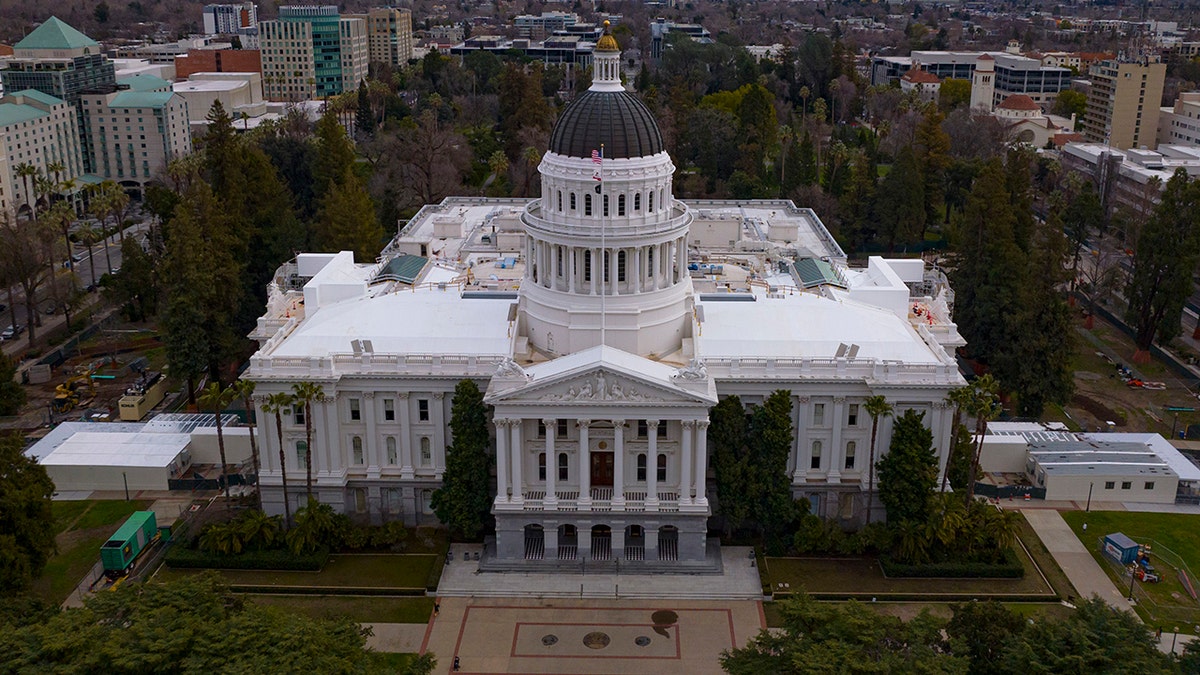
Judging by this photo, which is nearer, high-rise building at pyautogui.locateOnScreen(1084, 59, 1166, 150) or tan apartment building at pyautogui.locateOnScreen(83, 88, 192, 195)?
tan apartment building at pyautogui.locateOnScreen(83, 88, 192, 195)

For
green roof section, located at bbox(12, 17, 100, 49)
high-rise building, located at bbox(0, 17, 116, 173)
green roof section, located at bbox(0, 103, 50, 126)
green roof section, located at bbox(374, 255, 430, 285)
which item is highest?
green roof section, located at bbox(12, 17, 100, 49)

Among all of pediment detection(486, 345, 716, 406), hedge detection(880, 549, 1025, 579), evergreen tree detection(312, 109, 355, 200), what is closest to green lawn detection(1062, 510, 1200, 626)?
hedge detection(880, 549, 1025, 579)

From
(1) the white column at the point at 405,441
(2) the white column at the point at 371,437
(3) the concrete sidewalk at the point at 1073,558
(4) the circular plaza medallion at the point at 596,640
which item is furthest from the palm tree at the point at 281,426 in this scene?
(3) the concrete sidewalk at the point at 1073,558

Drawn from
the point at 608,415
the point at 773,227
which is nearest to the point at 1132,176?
the point at 773,227

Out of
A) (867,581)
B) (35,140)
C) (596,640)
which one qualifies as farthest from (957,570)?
(35,140)

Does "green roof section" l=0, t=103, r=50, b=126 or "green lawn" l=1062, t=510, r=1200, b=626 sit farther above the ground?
"green roof section" l=0, t=103, r=50, b=126

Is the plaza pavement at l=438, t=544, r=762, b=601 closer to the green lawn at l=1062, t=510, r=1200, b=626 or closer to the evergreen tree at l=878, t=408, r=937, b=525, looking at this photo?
the evergreen tree at l=878, t=408, r=937, b=525

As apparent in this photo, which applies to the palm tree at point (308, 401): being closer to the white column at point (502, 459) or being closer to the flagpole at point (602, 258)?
the white column at point (502, 459)
